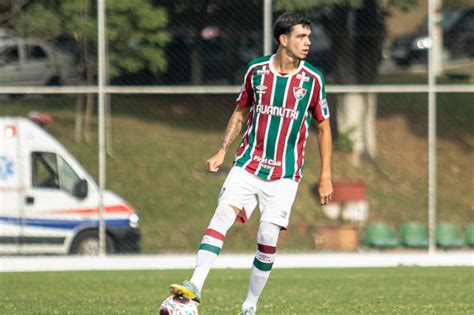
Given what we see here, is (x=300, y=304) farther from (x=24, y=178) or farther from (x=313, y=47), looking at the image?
(x=313, y=47)

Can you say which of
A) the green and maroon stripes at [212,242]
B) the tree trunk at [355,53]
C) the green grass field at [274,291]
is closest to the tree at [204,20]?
the tree trunk at [355,53]

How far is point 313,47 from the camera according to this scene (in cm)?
1988

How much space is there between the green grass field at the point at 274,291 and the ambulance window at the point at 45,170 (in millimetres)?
2568

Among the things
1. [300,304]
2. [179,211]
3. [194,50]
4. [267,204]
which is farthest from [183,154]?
[267,204]

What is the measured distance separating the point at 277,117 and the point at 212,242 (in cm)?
100

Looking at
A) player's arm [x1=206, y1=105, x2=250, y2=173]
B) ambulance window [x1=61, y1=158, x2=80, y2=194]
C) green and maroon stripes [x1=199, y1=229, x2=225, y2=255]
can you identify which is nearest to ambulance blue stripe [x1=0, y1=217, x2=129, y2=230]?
ambulance window [x1=61, y1=158, x2=80, y2=194]

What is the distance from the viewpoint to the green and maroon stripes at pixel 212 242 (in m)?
8.55

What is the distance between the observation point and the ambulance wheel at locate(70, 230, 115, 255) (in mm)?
17766

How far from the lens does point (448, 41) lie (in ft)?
72.7

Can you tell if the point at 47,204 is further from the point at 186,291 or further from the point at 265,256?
the point at 186,291

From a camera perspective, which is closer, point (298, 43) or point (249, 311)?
point (298, 43)

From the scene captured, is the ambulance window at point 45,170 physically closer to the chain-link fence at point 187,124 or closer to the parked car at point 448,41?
the chain-link fence at point 187,124

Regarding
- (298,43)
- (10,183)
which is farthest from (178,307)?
(10,183)

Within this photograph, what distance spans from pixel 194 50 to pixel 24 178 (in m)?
3.30
